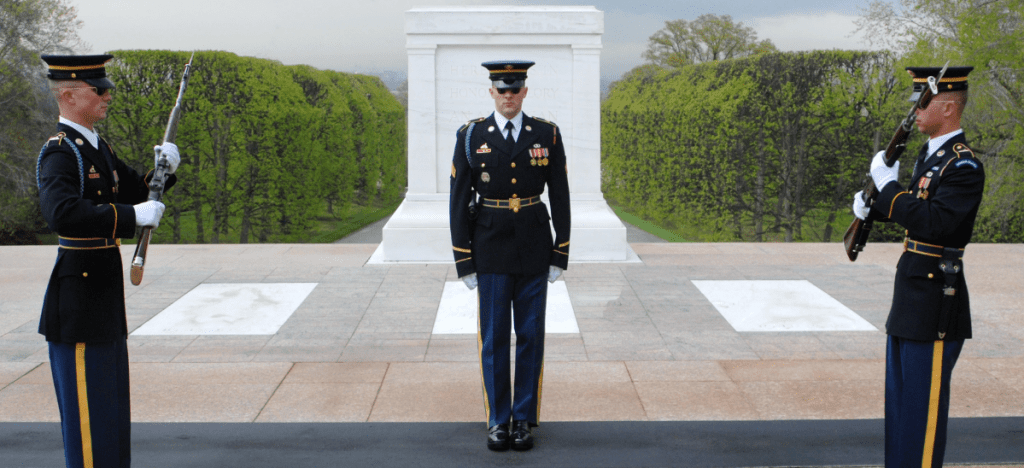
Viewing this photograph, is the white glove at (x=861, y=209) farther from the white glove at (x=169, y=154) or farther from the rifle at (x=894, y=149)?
the white glove at (x=169, y=154)

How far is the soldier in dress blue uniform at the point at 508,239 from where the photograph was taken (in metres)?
3.12

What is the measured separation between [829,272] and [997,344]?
80.3 inches

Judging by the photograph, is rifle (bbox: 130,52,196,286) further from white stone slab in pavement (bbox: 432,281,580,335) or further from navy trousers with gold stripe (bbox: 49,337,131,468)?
white stone slab in pavement (bbox: 432,281,580,335)

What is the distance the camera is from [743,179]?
49.8 feet

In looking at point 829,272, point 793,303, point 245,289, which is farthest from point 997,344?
point 245,289

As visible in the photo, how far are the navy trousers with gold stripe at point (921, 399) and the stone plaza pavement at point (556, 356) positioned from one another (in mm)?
881

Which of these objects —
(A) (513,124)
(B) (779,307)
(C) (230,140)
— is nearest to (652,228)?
(C) (230,140)

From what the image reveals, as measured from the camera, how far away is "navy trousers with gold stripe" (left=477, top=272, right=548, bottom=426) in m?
3.16

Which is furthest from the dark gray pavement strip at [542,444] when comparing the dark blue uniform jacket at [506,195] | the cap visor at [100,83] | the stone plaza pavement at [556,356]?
the cap visor at [100,83]

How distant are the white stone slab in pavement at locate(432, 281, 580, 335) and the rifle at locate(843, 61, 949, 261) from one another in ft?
7.47

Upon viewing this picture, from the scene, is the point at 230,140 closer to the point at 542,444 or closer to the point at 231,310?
the point at 231,310

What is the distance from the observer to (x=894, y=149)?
2564 millimetres

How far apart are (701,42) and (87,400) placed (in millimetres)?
28984

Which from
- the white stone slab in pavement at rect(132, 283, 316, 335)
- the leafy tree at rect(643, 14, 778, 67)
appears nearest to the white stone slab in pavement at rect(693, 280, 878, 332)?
the white stone slab in pavement at rect(132, 283, 316, 335)
